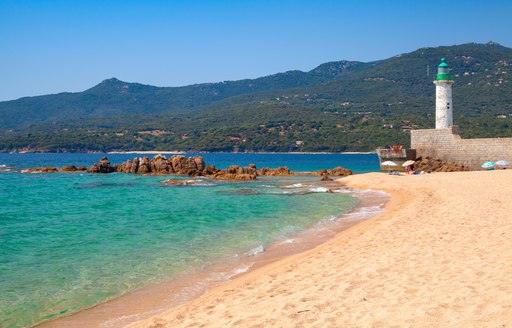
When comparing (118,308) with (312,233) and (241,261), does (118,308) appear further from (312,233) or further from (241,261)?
(312,233)

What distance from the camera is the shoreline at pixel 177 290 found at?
6926 millimetres

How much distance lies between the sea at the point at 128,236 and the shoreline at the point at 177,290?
106 millimetres

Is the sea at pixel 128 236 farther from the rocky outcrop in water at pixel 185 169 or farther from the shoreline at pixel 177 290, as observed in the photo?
the rocky outcrop in water at pixel 185 169

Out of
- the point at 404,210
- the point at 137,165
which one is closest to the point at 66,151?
the point at 137,165

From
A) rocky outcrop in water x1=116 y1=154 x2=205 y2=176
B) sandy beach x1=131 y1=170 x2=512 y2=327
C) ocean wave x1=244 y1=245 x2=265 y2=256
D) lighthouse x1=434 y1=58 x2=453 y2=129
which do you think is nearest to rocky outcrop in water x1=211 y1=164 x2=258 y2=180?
rocky outcrop in water x1=116 y1=154 x2=205 y2=176

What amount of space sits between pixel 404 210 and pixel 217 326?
11510 millimetres

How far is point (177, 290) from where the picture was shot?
8234 mm

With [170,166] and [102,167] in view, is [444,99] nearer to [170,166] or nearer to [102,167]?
[170,166]

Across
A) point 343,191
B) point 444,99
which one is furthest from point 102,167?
point 444,99

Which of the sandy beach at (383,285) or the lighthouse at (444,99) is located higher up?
the lighthouse at (444,99)

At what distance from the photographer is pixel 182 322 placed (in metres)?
6.02

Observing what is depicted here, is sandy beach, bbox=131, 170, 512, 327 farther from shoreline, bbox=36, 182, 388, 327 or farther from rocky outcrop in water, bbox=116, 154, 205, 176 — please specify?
rocky outcrop in water, bbox=116, 154, 205, 176

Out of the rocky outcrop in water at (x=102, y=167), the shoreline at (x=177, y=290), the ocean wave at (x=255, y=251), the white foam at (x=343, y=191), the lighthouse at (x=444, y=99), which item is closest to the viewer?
the shoreline at (x=177, y=290)

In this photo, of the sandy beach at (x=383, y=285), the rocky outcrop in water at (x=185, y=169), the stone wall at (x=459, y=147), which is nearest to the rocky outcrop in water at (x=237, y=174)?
the rocky outcrop in water at (x=185, y=169)
